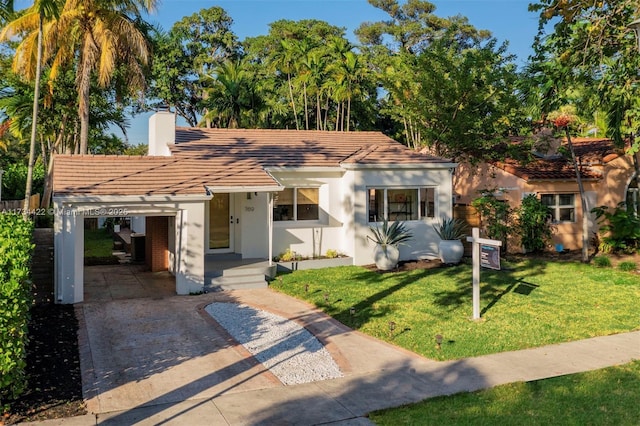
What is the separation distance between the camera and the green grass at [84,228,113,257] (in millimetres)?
21422

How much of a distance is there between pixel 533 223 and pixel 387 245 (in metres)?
6.90

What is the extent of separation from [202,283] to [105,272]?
460cm

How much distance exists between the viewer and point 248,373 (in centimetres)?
808

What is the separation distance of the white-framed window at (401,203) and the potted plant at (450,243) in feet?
3.07

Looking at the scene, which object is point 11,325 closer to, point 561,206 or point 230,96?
point 561,206

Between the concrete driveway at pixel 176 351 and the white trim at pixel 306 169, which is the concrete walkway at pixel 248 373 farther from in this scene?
the white trim at pixel 306 169

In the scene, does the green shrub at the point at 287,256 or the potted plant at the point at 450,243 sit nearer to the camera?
the green shrub at the point at 287,256

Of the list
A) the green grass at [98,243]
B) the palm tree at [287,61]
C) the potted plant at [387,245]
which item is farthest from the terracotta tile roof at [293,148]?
the palm tree at [287,61]

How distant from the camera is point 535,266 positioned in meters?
17.5

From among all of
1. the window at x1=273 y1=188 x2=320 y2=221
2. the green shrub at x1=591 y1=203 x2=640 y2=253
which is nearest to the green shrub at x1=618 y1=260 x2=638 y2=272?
the green shrub at x1=591 y1=203 x2=640 y2=253

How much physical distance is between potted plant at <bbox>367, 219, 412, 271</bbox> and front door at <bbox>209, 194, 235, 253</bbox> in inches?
191

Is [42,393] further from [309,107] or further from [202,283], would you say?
[309,107]

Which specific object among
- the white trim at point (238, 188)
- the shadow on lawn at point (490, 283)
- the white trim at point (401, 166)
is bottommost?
the shadow on lawn at point (490, 283)

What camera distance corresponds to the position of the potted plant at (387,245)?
16.4 metres
